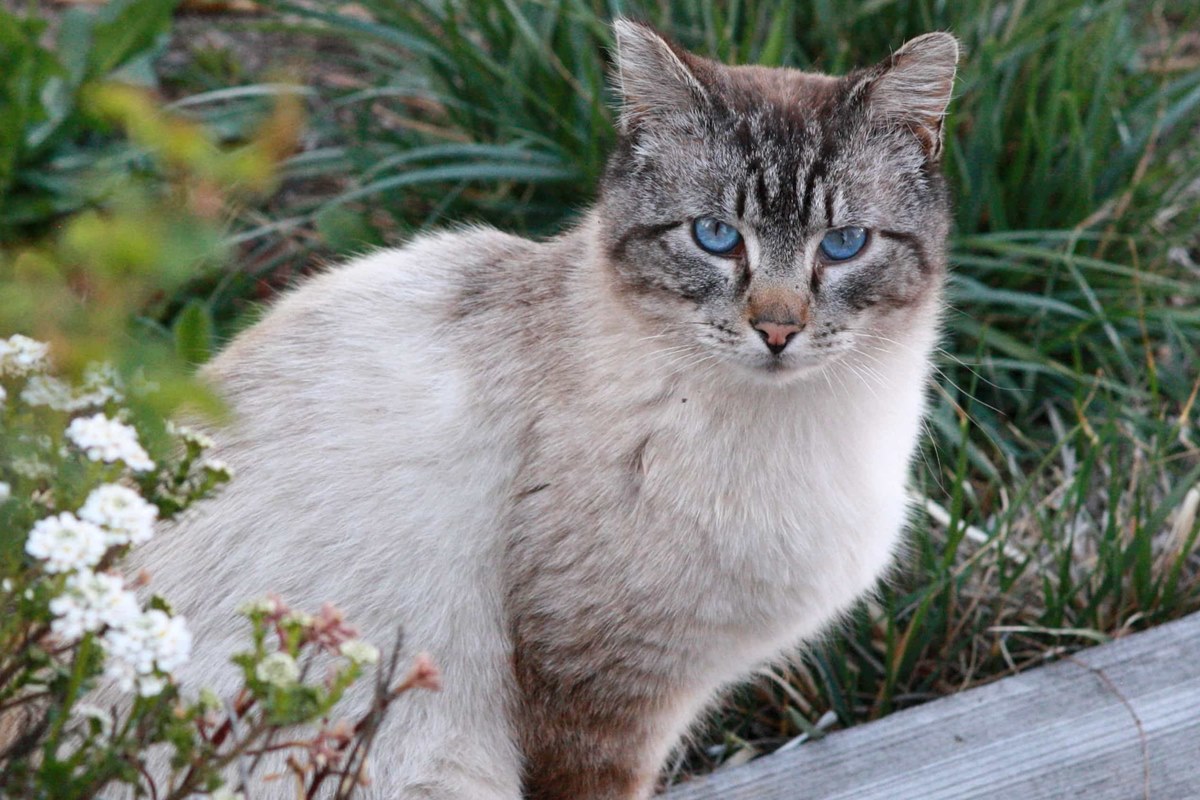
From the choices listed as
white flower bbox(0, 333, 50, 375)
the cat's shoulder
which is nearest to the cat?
the cat's shoulder

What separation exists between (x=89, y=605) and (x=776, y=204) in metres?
1.24

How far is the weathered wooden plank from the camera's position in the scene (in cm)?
238

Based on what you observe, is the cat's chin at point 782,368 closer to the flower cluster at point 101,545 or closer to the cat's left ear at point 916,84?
the cat's left ear at point 916,84

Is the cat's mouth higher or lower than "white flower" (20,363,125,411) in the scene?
lower

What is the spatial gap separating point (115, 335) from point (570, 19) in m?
2.65

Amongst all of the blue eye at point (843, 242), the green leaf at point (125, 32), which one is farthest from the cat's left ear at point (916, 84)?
the green leaf at point (125, 32)

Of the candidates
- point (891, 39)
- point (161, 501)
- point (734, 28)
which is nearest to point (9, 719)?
point (161, 501)

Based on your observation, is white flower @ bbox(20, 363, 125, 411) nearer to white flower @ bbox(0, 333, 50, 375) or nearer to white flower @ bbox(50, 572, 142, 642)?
white flower @ bbox(0, 333, 50, 375)

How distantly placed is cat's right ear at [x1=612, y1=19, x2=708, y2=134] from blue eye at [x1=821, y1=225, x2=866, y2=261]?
0.31 m

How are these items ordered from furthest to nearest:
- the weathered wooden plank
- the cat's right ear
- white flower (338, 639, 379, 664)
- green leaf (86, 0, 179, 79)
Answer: green leaf (86, 0, 179, 79) < the weathered wooden plank < the cat's right ear < white flower (338, 639, 379, 664)

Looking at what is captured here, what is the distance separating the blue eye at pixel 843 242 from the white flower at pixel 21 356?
1209 millimetres

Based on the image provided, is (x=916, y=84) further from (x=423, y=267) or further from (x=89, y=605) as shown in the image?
(x=89, y=605)

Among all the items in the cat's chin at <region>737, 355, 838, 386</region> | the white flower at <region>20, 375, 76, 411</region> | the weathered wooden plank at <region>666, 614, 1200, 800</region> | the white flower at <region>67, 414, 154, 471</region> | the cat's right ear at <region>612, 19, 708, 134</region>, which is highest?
the cat's right ear at <region>612, 19, 708, 134</region>

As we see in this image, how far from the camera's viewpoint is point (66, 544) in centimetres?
131
